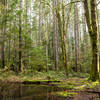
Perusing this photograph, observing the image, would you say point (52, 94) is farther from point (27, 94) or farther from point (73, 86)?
point (73, 86)

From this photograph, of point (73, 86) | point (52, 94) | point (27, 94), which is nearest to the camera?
point (52, 94)

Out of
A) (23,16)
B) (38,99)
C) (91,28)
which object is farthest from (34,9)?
(38,99)

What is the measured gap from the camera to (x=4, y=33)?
14656 millimetres

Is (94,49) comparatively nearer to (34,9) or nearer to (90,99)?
(90,99)

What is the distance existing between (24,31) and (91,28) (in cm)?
830

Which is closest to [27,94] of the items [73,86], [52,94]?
[52,94]

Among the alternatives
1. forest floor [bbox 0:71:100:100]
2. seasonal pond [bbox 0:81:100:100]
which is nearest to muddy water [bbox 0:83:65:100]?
seasonal pond [bbox 0:81:100:100]

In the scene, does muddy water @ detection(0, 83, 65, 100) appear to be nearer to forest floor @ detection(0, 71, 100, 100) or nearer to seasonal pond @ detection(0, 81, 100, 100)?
seasonal pond @ detection(0, 81, 100, 100)

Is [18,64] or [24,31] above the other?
[24,31]

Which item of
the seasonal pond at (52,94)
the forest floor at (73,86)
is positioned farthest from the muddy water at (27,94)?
the forest floor at (73,86)

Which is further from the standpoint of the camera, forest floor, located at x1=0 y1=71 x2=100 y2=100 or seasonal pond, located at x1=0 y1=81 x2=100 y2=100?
forest floor, located at x1=0 y1=71 x2=100 y2=100

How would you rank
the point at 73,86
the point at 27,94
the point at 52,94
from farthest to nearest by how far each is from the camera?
the point at 73,86, the point at 27,94, the point at 52,94

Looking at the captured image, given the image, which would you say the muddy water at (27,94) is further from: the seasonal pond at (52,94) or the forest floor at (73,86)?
the forest floor at (73,86)

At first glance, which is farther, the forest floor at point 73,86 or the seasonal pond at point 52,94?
the forest floor at point 73,86
